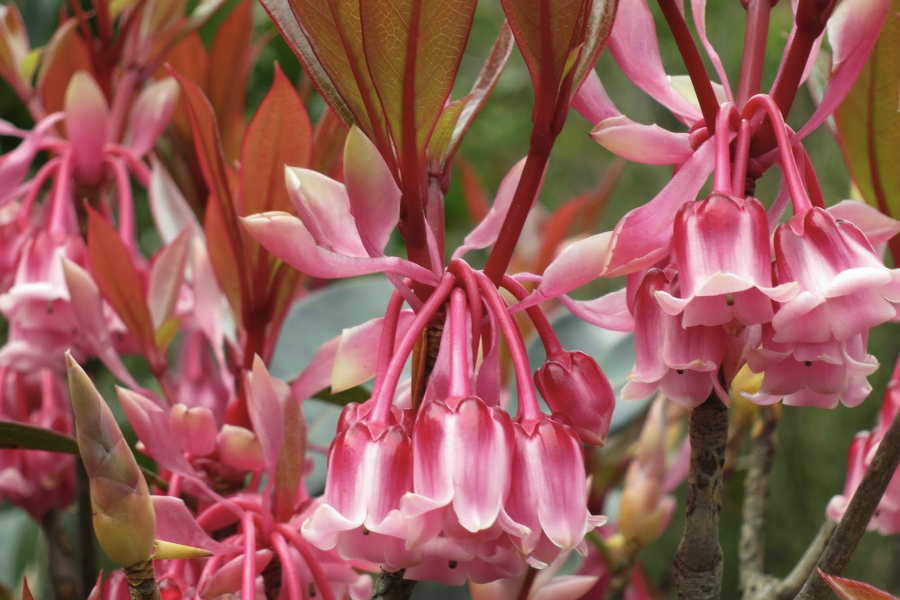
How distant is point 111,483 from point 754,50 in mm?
339

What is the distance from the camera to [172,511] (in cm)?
44

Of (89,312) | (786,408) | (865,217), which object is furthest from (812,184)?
(786,408)

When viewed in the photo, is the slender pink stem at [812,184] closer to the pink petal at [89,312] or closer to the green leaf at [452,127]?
the green leaf at [452,127]

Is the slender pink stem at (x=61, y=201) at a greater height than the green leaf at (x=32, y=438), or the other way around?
the slender pink stem at (x=61, y=201)

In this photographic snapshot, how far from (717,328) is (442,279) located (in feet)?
0.37

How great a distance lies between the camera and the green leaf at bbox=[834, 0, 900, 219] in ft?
1.81

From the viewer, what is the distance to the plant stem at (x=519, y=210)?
0.39 meters

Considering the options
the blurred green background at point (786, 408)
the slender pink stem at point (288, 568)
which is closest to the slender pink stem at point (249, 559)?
the slender pink stem at point (288, 568)

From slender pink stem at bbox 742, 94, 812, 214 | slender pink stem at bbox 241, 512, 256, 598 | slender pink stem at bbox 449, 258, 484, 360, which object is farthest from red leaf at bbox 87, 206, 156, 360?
slender pink stem at bbox 742, 94, 812, 214

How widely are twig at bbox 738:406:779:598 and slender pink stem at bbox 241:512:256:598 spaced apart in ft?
1.25

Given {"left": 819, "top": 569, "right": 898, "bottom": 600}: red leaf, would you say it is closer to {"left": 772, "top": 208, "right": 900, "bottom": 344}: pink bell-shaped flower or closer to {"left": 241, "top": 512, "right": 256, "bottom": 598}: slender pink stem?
{"left": 772, "top": 208, "right": 900, "bottom": 344}: pink bell-shaped flower

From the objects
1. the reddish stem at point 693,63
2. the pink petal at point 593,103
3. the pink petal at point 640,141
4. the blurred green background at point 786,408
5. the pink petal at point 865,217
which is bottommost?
the blurred green background at point 786,408

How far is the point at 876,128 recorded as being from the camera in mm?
579

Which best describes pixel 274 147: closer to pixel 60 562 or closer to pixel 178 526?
pixel 178 526
